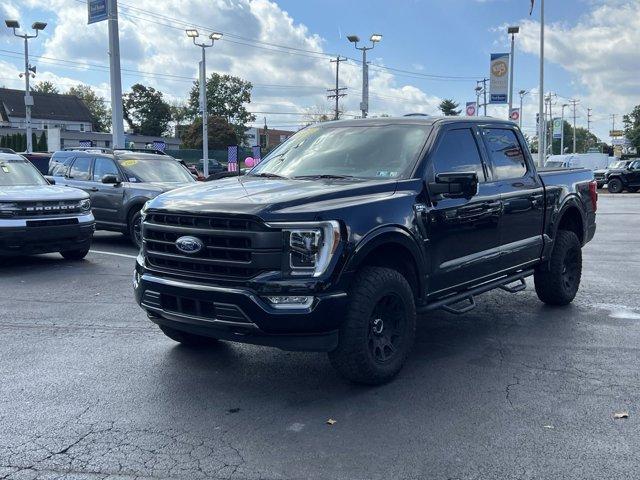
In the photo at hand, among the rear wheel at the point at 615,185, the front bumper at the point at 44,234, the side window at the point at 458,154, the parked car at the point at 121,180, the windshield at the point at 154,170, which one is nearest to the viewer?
the side window at the point at 458,154

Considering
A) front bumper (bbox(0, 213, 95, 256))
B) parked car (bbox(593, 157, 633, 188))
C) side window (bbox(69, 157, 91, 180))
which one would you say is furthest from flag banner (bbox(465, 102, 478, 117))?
front bumper (bbox(0, 213, 95, 256))

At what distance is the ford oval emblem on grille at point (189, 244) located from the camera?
4.57m

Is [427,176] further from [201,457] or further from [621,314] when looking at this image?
[621,314]

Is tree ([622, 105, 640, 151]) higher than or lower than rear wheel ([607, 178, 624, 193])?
higher

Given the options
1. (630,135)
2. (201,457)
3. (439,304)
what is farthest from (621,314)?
(630,135)

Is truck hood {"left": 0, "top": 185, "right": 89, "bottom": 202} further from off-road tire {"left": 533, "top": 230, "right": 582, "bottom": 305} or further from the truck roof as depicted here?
off-road tire {"left": 533, "top": 230, "right": 582, "bottom": 305}

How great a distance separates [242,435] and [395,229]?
1797 mm

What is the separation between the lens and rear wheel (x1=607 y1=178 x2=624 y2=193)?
3491 cm

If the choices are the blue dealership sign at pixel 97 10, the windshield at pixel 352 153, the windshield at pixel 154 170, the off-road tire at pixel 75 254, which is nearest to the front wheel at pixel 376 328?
the windshield at pixel 352 153

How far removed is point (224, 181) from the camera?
5652 mm

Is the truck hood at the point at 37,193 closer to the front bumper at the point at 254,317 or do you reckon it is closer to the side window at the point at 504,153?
the front bumper at the point at 254,317

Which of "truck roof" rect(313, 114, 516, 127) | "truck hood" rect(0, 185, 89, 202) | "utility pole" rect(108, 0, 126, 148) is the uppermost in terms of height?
"utility pole" rect(108, 0, 126, 148)

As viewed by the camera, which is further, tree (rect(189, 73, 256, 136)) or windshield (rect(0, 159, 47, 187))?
tree (rect(189, 73, 256, 136))

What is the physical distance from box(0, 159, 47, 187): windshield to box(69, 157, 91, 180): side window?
78.1 inches
